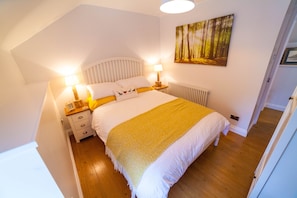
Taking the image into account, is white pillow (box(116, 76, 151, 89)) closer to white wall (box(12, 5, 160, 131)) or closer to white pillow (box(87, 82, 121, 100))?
white pillow (box(87, 82, 121, 100))

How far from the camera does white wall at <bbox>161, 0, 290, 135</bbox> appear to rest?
1678mm

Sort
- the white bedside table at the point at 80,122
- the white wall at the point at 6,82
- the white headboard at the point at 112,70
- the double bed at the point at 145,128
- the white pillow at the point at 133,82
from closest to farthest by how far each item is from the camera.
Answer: the white wall at the point at 6,82, the double bed at the point at 145,128, the white bedside table at the point at 80,122, the white headboard at the point at 112,70, the white pillow at the point at 133,82

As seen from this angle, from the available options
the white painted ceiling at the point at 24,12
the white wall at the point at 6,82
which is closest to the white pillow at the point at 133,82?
the white painted ceiling at the point at 24,12

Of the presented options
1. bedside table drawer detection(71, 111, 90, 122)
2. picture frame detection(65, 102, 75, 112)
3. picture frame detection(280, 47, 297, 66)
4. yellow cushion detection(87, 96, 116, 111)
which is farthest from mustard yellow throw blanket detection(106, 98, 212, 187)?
picture frame detection(280, 47, 297, 66)

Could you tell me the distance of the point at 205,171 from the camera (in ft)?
5.33

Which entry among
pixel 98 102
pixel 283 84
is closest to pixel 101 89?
pixel 98 102

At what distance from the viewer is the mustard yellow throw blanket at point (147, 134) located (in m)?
1.16

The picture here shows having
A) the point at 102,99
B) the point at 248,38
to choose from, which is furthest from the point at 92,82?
the point at 248,38

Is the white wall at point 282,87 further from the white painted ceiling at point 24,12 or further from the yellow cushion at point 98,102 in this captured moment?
the yellow cushion at point 98,102

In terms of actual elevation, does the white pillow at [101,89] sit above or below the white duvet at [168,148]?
above

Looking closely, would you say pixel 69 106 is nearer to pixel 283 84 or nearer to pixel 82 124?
pixel 82 124

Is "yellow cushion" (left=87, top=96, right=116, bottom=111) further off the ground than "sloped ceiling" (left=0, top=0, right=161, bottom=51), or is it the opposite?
"sloped ceiling" (left=0, top=0, right=161, bottom=51)

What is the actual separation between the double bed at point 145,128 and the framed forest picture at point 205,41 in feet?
3.45

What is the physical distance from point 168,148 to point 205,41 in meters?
2.14
